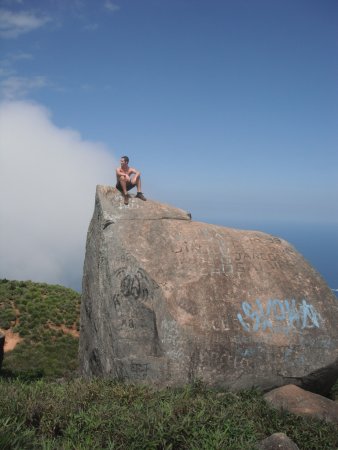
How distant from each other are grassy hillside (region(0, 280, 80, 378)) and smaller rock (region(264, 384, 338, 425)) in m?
10.1

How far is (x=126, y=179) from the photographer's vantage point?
14.9 meters

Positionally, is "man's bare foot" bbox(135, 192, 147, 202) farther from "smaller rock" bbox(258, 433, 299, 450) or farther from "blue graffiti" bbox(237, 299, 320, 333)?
"smaller rock" bbox(258, 433, 299, 450)

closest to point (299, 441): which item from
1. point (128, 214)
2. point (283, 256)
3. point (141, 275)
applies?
point (141, 275)

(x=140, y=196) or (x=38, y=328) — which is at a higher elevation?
(x=140, y=196)

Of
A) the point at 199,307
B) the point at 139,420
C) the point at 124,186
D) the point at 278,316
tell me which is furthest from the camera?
the point at 124,186

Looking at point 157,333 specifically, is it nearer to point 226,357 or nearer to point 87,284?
point 226,357

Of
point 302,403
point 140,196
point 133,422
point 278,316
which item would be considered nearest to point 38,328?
point 140,196

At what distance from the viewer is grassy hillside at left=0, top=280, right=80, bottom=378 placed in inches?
785

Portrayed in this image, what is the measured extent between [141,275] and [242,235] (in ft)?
13.0

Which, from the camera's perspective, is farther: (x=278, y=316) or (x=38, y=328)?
(x=38, y=328)

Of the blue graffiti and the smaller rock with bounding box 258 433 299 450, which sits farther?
the blue graffiti

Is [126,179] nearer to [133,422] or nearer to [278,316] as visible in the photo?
[278,316]

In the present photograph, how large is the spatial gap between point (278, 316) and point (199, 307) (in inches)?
95.7

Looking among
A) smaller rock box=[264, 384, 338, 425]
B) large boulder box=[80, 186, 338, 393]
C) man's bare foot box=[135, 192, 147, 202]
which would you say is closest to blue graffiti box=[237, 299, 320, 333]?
large boulder box=[80, 186, 338, 393]
